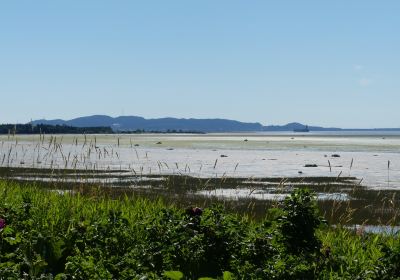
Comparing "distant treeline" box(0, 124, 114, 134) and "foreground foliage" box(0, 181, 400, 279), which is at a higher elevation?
"distant treeline" box(0, 124, 114, 134)

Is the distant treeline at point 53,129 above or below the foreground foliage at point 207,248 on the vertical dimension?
above

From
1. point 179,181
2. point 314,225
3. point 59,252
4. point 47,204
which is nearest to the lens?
point 314,225

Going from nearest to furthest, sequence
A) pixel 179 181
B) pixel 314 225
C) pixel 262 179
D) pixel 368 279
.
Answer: pixel 368 279 < pixel 314 225 < pixel 179 181 < pixel 262 179

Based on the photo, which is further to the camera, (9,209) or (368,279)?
(9,209)

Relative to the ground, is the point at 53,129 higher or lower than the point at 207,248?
higher

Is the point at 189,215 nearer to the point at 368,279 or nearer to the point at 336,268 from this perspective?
the point at 336,268

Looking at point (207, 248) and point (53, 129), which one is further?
point (53, 129)

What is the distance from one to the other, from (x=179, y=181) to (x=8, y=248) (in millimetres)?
18124

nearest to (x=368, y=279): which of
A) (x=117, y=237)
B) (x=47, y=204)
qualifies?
(x=117, y=237)

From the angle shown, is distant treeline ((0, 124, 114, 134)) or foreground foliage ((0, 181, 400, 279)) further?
distant treeline ((0, 124, 114, 134))

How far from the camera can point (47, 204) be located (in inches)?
386

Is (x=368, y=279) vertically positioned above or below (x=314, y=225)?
below

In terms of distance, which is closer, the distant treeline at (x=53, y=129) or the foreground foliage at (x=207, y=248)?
the foreground foliage at (x=207, y=248)

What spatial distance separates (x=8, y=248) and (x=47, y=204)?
2.46 metres
